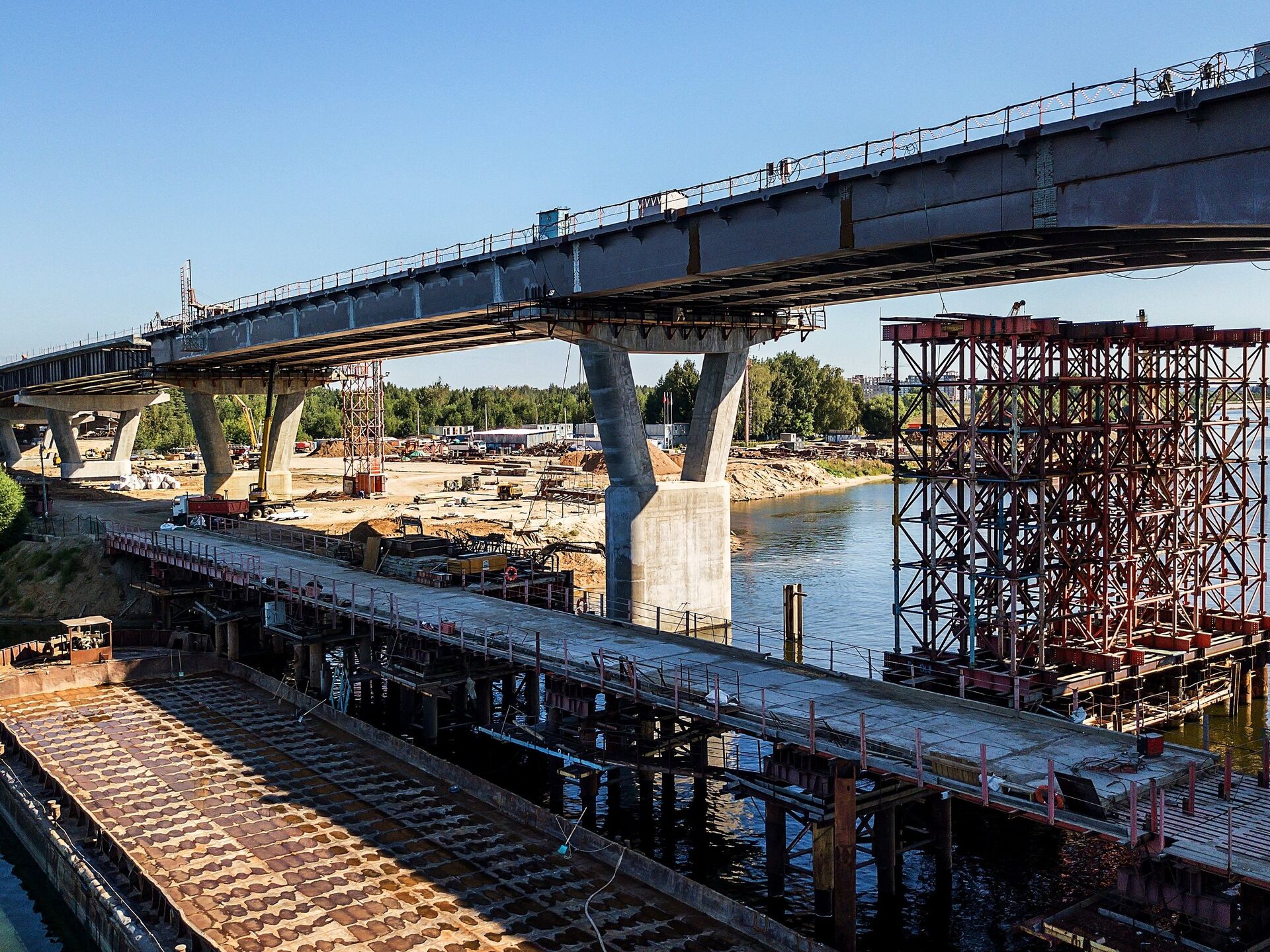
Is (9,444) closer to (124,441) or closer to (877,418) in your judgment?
(124,441)

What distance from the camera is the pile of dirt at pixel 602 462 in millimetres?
97000

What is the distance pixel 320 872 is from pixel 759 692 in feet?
33.1

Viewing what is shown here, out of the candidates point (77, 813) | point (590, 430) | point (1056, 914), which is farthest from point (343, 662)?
point (590, 430)

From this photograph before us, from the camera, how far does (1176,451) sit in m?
36.6

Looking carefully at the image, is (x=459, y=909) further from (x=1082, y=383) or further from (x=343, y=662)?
(x=1082, y=383)

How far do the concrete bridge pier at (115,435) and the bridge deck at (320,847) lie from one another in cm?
7684

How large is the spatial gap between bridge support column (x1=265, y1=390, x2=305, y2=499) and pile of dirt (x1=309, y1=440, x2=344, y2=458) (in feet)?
261

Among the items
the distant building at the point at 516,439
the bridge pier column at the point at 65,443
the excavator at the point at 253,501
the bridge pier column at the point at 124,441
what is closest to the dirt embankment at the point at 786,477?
the distant building at the point at 516,439

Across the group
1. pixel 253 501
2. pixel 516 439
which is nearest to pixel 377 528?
pixel 253 501

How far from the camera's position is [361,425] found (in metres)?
116

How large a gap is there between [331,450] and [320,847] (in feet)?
502

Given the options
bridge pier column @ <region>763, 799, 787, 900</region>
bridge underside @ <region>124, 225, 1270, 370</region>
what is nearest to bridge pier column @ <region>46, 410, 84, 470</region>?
bridge underside @ <region>124, 225, 1270, 370</region>

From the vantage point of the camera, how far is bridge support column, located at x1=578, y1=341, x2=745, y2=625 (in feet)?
144

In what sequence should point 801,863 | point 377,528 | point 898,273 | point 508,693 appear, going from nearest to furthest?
point 801,863 < point 898,273 < point 508,693 < point 377,528
